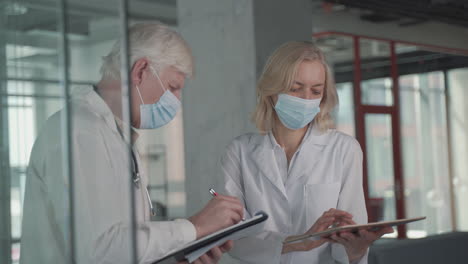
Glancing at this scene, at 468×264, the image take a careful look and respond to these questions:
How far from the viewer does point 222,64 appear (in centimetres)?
443

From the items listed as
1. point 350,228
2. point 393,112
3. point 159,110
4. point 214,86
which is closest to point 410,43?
point 393,112

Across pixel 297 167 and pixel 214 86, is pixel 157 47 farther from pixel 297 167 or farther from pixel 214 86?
pixel 214 86

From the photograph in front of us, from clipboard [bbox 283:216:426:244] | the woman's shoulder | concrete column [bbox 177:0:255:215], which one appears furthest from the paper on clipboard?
concrete column [bbox 177:0:255:215]

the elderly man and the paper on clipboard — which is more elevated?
the elderly man

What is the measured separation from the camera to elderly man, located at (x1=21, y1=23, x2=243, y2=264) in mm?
1690

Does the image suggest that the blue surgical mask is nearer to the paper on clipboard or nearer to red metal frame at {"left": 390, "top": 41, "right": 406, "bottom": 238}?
the paper on clipboard

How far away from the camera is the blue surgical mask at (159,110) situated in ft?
6.56

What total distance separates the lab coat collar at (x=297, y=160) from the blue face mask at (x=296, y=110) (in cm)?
7

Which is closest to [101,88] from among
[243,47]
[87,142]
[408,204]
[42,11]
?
[87,142]

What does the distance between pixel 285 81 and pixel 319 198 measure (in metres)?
0.47

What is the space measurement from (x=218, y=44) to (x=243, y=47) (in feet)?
0.78

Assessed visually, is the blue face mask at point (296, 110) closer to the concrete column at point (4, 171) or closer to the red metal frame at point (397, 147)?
the concrete column at point (4, 171)

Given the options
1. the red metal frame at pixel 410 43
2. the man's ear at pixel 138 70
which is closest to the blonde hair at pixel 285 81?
the man's ear at pixel 138 70

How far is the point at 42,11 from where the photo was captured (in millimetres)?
2053
